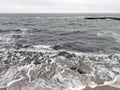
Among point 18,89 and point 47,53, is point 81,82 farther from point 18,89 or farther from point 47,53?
point 47,53

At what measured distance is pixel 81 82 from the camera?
199 inches

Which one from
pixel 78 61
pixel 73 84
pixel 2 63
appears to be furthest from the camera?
pixel 78 61

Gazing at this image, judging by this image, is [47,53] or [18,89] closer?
[18,89]

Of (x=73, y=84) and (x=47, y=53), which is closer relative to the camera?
(x=73, y=84)

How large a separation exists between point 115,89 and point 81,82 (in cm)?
120

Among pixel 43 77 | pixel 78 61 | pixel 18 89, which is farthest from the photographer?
pixel 78 61

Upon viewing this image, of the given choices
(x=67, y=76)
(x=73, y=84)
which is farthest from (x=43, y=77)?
(x=73, y=84)

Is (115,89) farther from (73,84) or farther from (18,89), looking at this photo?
(18,89)

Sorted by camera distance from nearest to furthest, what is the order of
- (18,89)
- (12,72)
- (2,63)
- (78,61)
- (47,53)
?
(18,89) → (12,72) → (2,63) → (78,61) → (47,53)

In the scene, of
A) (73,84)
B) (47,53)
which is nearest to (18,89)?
(73,84)

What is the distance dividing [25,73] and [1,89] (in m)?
1.35

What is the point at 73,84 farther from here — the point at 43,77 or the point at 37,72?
the point at 37,72

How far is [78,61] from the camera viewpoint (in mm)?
Result: 7215

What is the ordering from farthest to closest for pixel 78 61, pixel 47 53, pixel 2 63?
pixel 47 53, pixel 78 61, pixel 2 63
